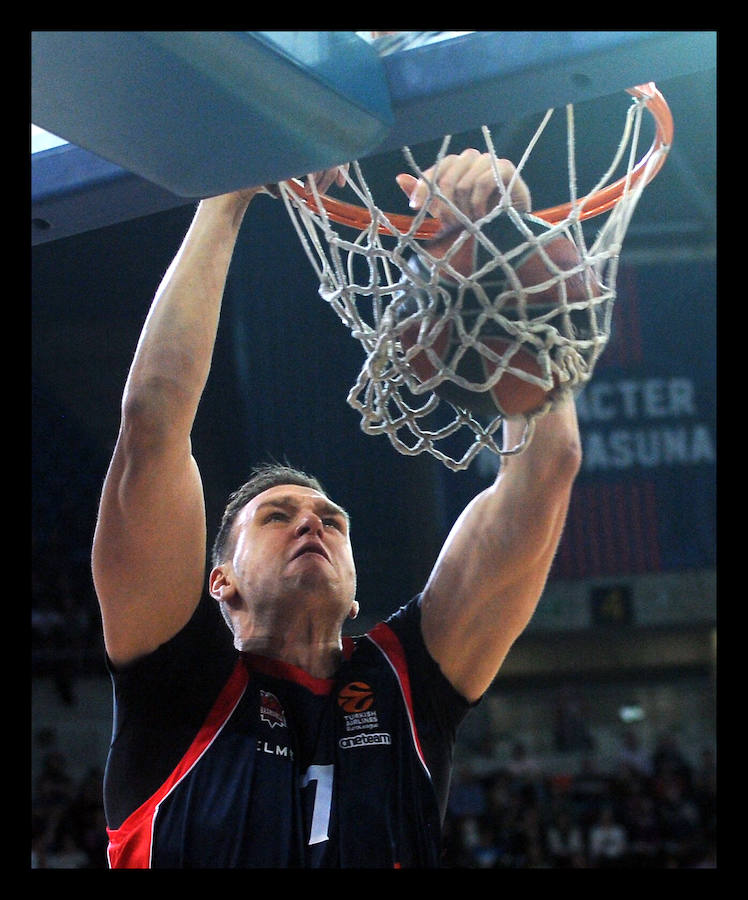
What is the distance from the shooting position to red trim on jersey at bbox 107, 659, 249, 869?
6.03 ft

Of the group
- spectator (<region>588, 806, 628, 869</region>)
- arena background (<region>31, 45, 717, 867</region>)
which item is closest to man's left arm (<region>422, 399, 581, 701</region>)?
arena background (<region>31, 45, 717, 867</region>)

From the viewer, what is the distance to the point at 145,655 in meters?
1.94

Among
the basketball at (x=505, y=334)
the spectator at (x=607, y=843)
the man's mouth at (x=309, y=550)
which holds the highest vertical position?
the basketball at (x=505, y=334)

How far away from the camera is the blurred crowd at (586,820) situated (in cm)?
630

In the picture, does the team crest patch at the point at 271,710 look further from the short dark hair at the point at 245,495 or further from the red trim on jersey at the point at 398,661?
the short dark hair at the point at 245,495

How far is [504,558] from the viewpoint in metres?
2.10

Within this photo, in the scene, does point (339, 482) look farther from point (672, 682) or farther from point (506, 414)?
point (672, 682)

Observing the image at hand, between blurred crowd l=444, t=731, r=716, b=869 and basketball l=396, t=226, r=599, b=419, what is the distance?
15.8 ft

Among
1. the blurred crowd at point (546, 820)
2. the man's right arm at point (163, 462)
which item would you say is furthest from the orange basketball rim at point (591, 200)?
the blurred crowd at point (546, 820)

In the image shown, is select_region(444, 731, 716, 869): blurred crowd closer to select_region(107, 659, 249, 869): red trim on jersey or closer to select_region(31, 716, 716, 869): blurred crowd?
select_region(31, 716, 716, 869): blurred crowd

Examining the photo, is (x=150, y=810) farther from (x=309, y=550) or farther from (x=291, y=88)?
(x=291, y=88)

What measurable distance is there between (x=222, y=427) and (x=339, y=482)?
0.50 meters

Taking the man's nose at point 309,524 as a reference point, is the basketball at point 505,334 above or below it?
above

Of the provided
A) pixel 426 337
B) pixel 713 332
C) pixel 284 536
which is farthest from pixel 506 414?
pixel 713 332
